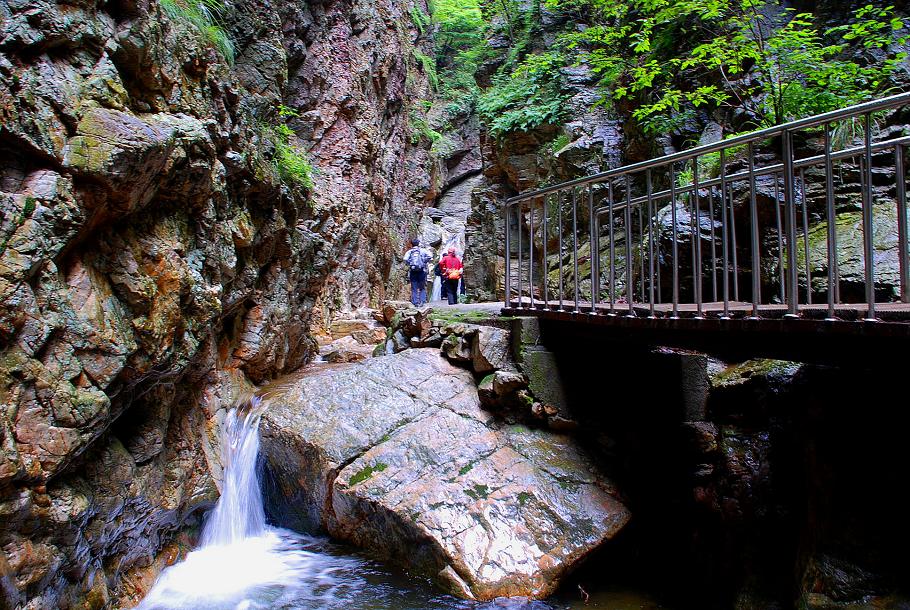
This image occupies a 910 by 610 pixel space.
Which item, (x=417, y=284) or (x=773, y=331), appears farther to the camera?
(x=417, y=284)

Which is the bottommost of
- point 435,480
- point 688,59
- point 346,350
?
point 435,480

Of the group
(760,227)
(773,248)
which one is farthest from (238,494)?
(760,227)

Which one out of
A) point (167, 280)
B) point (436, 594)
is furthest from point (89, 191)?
point (436, 594)

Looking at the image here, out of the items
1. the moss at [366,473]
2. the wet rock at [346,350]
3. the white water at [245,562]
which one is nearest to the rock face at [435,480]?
the moss at [366,473]

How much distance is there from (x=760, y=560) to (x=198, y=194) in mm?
6595

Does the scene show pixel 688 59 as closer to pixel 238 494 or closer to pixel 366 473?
pixel 366 473

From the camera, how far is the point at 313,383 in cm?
757

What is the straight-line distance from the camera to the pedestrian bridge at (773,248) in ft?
11.7

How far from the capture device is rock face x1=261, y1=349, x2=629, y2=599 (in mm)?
5203

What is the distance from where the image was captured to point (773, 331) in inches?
154

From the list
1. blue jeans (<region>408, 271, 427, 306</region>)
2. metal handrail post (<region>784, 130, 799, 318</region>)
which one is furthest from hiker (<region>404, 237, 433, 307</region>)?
metal handrail post (<region>784, 130, 799, 318</region>)

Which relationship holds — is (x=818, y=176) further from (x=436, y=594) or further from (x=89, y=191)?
(x=89, y=191)

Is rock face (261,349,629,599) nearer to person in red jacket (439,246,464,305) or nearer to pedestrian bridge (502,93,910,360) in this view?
pedestrian bridge (502,93,910,360)

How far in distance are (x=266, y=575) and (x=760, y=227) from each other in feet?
24.6
